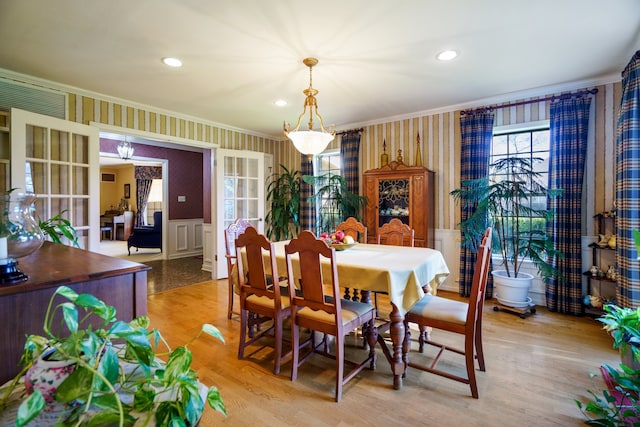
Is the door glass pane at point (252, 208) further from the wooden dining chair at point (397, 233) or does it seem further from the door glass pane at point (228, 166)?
the wooden dining chair at point (397, 233)

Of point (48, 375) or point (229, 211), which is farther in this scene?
point (229, 211)

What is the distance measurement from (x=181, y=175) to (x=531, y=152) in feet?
22.1

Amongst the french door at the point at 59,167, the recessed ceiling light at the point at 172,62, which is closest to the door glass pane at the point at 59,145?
the french door at the point at 59,167

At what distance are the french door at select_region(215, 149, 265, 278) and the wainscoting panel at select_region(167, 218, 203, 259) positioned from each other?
8.72 ft

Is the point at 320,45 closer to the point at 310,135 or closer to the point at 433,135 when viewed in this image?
the point at 310,135

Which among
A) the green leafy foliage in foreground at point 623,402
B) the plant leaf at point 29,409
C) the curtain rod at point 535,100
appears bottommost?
the green leafy foliage in foreground at point 623,402

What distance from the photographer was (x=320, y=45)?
246 centimetres

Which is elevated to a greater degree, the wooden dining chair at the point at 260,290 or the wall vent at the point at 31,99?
the wall vent at the point at 31,99

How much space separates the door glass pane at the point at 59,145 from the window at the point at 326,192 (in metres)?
3.10

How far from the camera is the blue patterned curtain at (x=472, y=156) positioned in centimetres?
374

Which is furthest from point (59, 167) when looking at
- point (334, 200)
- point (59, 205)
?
point (334, 200)

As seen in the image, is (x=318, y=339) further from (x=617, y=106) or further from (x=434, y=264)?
(x=617, y=106)

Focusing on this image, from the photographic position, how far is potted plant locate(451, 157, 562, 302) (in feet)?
10.6

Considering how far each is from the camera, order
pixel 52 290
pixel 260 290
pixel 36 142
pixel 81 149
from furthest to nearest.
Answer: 1. pixel 81 149
2. pixel 36 142
3. pixel 260 290
4. pixel 52 290
